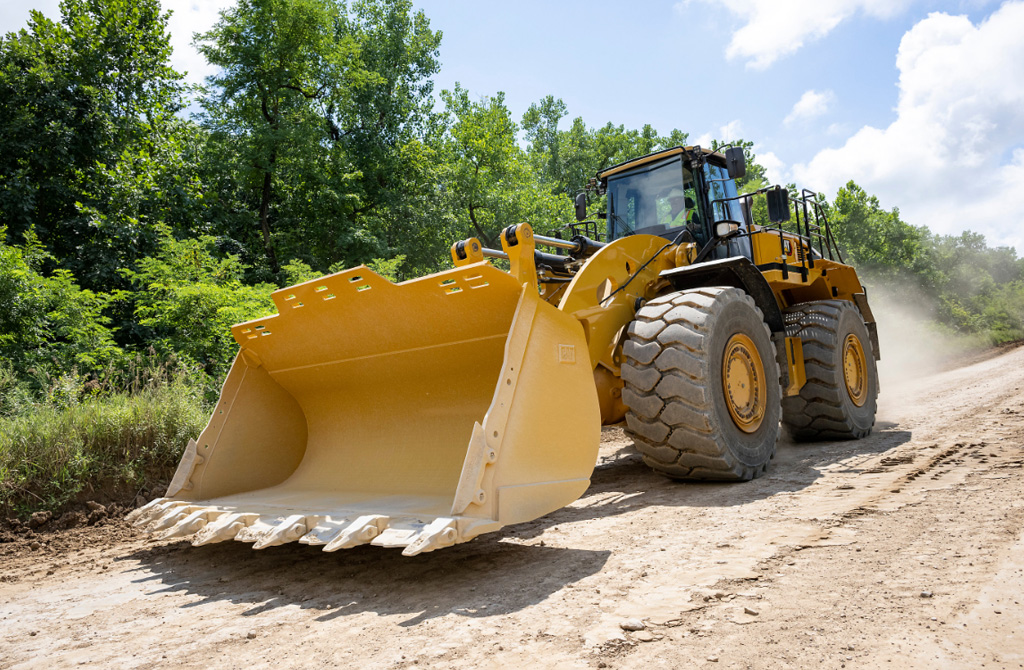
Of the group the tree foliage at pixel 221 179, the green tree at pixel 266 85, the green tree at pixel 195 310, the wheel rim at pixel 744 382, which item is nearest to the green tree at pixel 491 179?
the tree foliage at pixel 221 179

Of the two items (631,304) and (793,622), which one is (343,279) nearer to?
(631,304)

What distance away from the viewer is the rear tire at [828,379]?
6359 millimetres

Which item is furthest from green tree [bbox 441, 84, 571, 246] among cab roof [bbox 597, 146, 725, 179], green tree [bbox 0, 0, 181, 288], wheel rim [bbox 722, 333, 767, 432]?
wheel rim [bbox 722, 333, 767, 432]

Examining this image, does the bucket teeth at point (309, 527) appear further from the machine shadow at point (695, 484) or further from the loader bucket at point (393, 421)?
the machine shadow at point (695, 484)

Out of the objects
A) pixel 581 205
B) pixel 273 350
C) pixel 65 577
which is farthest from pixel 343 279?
pixel 581 205

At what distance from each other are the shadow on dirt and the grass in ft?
5.47

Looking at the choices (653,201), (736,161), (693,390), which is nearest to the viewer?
(693,390)

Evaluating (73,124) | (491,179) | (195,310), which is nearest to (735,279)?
(195,310)

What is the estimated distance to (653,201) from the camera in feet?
20.7

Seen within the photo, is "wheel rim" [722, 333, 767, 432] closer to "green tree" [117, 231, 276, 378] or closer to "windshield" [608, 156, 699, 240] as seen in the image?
"windshield" [608, 156, 699, 240]

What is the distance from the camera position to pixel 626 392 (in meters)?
4.30

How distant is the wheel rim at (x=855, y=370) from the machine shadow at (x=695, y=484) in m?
0.60

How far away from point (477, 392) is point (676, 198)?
120 inches

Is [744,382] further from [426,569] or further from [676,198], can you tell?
[426,569]
